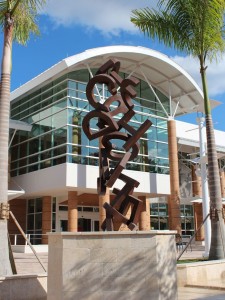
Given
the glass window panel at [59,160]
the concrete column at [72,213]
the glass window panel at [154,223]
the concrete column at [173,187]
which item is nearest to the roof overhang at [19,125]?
the glass window panel at [59,160]

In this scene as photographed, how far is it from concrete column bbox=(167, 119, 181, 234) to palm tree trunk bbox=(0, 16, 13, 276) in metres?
17.2

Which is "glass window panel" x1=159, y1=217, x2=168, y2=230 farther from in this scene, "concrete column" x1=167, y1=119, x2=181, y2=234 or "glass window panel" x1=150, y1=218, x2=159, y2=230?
"concrete column" x1=167, y1=119, x2=181, y2=234

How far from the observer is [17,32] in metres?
13.4

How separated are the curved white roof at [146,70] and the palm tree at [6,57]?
10.4 metres

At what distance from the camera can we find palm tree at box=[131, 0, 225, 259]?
14.7 metres

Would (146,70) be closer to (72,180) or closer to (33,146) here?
(33,146)

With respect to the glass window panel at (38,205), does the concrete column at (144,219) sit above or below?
below

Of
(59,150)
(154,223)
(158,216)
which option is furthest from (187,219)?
(59,150)

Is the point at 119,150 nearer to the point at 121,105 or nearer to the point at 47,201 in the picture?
the point at 47,201

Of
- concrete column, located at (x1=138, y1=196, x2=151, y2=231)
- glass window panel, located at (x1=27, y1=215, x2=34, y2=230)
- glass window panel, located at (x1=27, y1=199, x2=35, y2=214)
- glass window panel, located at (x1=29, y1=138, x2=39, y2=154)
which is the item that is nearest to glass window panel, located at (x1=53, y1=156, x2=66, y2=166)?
glass window panel, located at (x1=29, y1=138, x2=39, y2=154)

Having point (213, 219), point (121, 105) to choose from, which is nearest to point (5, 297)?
point (121, 105)

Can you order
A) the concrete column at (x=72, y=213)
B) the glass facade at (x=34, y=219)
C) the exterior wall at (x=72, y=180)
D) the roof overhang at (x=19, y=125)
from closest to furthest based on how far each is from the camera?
the exterior wall at (x=72, y=180), the concrete column at (x=72, y=213), the roof overhang at (x=19, y=125), the glass facade at (x=34, y=219)

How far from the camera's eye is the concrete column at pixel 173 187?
26547mm

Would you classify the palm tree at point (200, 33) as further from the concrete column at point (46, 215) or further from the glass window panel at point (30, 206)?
the glass window panel at point (30, 206)
